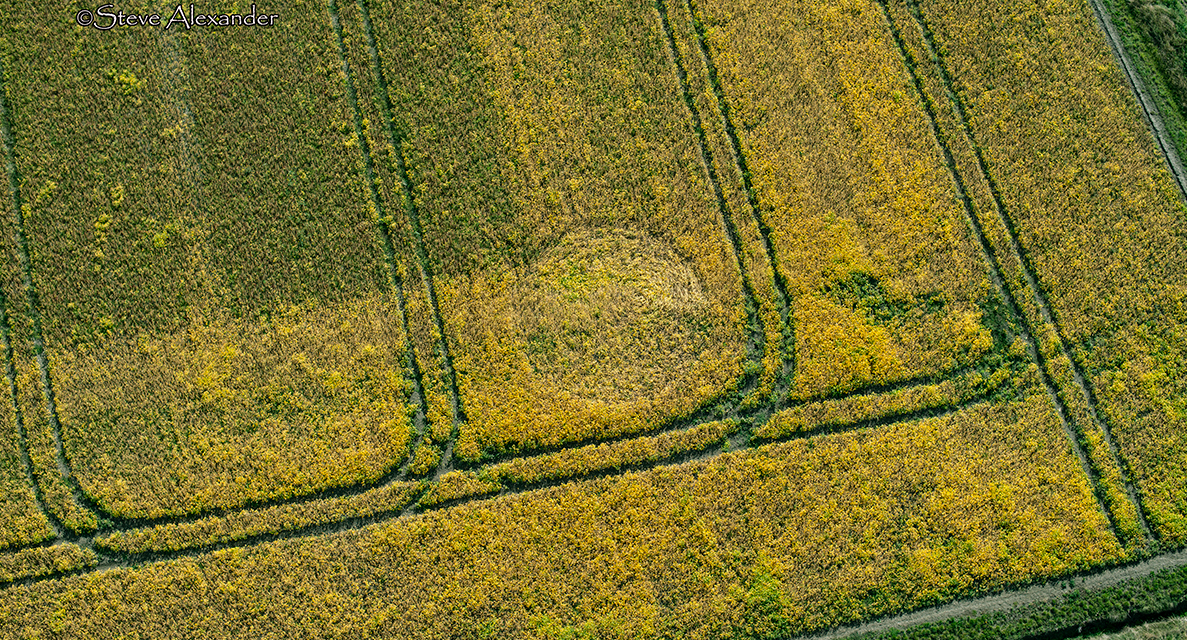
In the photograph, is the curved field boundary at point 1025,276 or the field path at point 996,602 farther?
the curved field boundary at point 1025,276

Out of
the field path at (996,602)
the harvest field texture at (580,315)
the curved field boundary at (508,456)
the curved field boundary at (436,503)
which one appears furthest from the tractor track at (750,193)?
the field path at (996,602)

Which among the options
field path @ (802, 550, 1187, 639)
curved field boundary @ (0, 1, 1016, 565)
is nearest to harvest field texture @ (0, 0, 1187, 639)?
curved field boundary @ (0, 1, 1016, 565)

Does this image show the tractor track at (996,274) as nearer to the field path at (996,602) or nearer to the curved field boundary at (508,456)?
the field path at (996,602)

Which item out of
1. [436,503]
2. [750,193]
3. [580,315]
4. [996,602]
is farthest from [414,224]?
[996,602]

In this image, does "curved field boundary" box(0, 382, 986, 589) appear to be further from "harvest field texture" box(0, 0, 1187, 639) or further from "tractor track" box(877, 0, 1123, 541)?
"tractor track" box(877, 0, 1123, 541)

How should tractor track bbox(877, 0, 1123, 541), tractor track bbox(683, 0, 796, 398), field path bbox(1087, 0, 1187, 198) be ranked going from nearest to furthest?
tractor track bbox(877, 0, 1123, 541) < tractor track bbox(683, 0, 796, 398) < field path bbox(1087, 0, 1187, 198)
